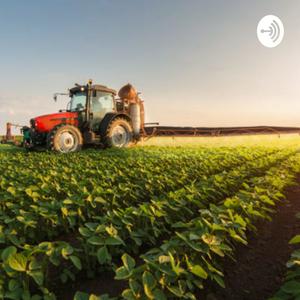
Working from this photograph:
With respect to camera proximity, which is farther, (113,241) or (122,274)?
(113,241)

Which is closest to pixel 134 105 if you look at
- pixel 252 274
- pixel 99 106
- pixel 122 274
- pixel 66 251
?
pixel 99 106

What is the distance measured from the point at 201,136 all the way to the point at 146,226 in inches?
606

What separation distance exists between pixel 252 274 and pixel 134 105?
11.0m

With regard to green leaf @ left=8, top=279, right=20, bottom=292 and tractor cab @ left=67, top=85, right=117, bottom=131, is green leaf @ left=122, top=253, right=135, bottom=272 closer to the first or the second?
green leaf @ left=8, top=279, right=20, bottom=292

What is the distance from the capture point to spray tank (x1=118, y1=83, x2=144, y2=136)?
12875mm

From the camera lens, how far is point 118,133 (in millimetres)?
11219

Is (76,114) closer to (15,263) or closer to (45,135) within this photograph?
(45,135)

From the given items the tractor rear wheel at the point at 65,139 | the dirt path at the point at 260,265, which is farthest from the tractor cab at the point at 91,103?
the dirt path at the point at 260,265

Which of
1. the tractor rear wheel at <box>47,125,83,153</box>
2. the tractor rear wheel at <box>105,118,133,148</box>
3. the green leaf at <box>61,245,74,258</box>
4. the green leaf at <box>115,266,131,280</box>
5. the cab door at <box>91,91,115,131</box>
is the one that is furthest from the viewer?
the tractor rear wheel at <box>105,118,133,148</box>

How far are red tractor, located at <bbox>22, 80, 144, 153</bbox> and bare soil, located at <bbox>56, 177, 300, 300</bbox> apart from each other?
723 cm

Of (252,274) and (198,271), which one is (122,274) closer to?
(198,271)

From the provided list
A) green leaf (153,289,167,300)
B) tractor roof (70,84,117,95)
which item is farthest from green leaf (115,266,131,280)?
tractor roof (70,84,117,95)

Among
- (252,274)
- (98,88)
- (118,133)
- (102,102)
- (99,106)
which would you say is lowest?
(252,274)

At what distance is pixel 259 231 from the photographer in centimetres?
355
